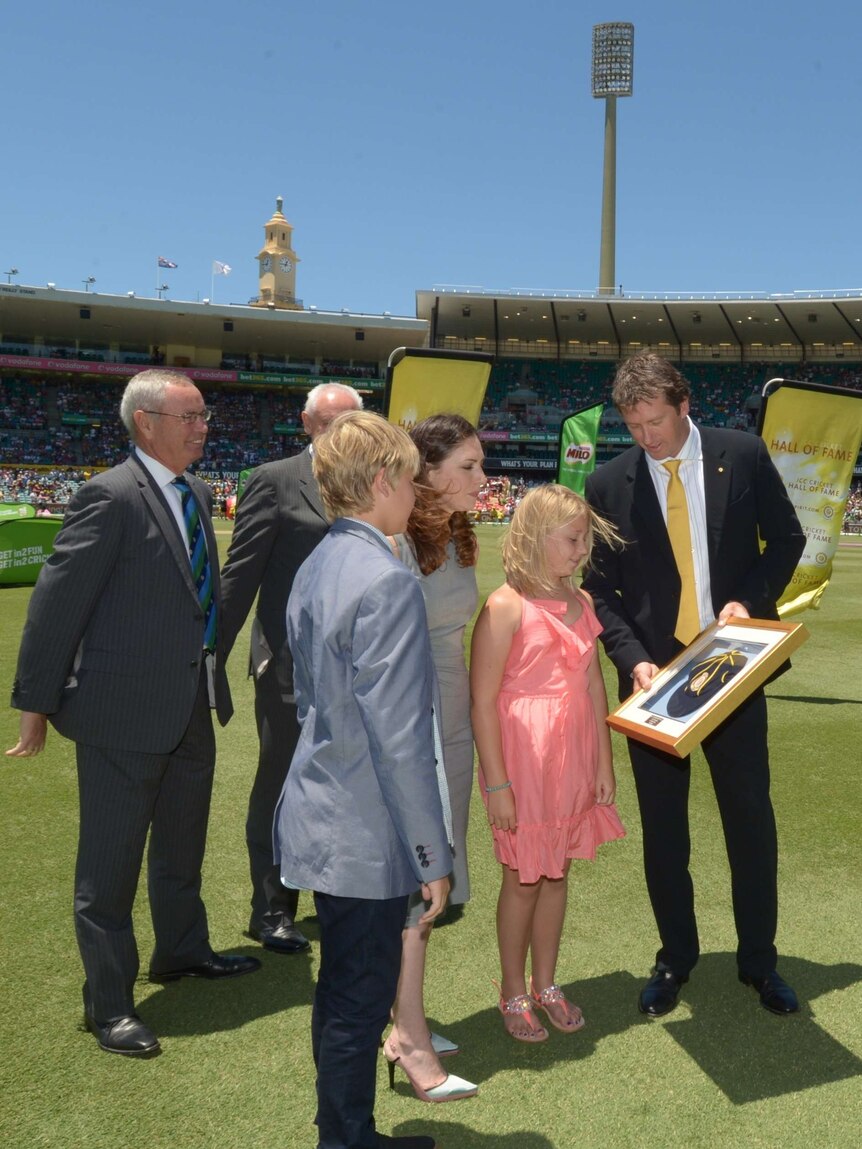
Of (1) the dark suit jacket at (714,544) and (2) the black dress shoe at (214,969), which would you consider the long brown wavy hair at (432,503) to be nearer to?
(1) the dark suit jacket at (714,544)

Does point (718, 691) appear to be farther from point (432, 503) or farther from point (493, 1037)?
point (493, 1037)

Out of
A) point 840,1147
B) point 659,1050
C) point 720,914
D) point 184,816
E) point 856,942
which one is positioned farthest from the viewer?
point 720,914

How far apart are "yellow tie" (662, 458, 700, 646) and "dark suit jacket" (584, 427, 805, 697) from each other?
25 millimetres

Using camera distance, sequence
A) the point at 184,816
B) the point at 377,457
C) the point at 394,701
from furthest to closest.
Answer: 1. the point at 184,816
2. the point at 377,457
3. the point at 394,701

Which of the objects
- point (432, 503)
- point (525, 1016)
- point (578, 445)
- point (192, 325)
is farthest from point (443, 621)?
point (192, 325)

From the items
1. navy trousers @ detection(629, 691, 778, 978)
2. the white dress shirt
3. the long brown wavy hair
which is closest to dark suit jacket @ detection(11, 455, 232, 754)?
the long brown wavy hair

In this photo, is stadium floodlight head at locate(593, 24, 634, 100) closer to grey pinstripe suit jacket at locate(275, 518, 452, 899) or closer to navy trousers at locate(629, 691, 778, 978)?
navy trousers at locate(629, 691, 778, 978)

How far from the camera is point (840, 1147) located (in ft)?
8.14

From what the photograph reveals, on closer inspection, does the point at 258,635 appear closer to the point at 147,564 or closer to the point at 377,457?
the point at 147,564

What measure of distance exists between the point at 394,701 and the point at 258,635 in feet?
6.26

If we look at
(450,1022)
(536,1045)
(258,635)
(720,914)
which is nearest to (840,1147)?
(536,1045)

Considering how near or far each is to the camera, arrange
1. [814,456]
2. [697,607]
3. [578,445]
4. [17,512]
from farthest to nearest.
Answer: [578,445]
[17,512]
[814,456]
[697,607]

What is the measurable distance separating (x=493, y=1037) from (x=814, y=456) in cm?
734

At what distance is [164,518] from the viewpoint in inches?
119
